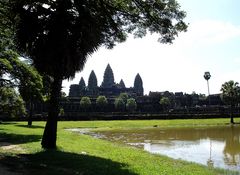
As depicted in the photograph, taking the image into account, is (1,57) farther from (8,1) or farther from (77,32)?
(77,32)

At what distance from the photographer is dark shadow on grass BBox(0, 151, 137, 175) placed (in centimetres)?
1304

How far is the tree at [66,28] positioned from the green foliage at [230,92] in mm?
65720

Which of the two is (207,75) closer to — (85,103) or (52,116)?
(85,103)

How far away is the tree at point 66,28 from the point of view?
17828mm

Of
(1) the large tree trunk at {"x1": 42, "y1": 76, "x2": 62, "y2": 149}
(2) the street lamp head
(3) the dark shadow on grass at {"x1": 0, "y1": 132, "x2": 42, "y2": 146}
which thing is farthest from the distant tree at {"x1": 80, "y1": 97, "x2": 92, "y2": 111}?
(1) the large tree trunk at {"x1": 42, "y1": 76, "x2": 62, "y2": 149}

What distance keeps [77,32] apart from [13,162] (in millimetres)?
6846

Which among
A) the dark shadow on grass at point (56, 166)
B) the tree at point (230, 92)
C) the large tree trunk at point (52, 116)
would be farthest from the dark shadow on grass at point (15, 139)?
the tree at point (230, 92)

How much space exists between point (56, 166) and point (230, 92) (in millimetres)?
73116

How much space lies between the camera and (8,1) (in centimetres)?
1900

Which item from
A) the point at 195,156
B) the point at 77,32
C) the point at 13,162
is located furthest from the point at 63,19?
the point at 195,156

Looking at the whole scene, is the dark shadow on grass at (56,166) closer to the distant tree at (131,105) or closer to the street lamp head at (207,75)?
the street lamp head at (207,75)

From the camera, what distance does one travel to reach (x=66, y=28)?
18.1 metres

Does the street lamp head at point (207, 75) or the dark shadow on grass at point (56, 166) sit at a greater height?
the street lamp head at point (207, 75)

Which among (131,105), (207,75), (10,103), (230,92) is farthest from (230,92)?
(131,105)
